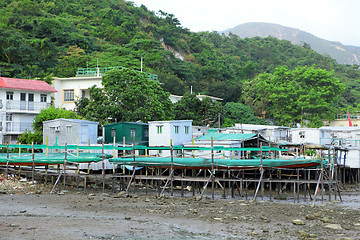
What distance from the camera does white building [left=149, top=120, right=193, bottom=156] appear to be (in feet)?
131

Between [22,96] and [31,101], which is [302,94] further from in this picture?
[22,96]

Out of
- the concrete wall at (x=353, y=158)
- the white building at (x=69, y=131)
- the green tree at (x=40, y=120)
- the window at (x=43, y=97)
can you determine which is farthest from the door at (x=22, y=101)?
the concrete wall at (x=353, y=158)

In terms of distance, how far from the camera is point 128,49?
7969cm

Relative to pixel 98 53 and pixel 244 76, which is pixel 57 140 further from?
pixel 244 76

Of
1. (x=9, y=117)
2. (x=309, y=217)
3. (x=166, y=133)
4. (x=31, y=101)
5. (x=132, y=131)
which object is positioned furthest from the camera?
(x=31, y=101)

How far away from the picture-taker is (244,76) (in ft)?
325

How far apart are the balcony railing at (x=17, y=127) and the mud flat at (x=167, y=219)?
18.9 metres

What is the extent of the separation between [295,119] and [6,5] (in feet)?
193

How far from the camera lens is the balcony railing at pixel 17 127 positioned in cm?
4464

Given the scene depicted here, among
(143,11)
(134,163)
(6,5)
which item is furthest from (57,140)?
(143,11)

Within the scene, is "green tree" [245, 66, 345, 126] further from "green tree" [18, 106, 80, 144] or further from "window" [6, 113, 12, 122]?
"window" [6, 113, 12, 122]

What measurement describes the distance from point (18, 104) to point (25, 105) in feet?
2.77

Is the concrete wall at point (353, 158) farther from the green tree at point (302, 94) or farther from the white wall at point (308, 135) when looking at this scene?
the green tree at point (302, 94)

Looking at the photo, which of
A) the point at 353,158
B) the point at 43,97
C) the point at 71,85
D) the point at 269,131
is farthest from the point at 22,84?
the point at 353,158
